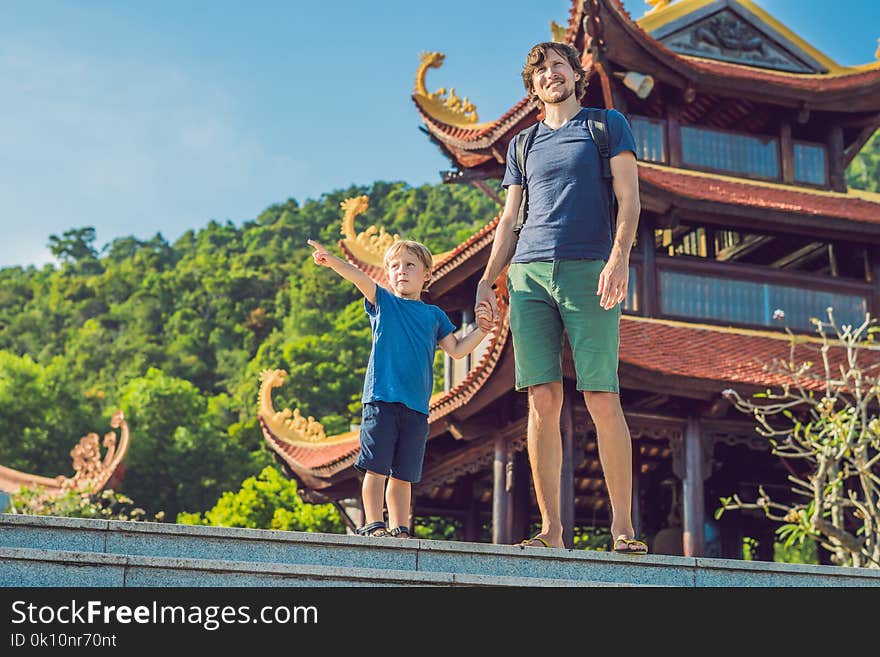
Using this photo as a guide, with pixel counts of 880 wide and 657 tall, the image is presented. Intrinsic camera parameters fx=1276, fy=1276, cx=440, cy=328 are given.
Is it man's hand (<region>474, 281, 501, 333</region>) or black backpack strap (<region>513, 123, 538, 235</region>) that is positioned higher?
black backpack strap (<region>513, 123, 538, 235</region>)

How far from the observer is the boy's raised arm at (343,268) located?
215 inches

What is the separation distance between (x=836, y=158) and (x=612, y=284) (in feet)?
40.4

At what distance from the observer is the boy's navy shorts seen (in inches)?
234

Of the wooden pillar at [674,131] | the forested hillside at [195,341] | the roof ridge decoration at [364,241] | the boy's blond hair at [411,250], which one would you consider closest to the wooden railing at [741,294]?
the wooden pillar at [674,131]

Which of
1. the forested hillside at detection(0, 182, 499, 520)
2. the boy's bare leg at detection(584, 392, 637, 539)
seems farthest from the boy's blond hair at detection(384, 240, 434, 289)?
the forested hillside at detection(0, 182, 499, 520)

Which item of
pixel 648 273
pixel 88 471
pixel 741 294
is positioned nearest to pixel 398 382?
pixel 648 273

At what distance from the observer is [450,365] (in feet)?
61.1

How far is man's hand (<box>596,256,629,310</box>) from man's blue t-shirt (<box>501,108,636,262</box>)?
0.61 feet

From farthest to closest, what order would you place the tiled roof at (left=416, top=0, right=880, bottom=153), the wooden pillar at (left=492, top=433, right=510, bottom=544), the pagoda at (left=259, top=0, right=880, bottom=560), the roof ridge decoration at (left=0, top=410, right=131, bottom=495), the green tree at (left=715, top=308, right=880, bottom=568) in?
the roof ridge decoration at (left=0, top=410, right=131, bottom=495)
the tiled roof at (left=416, top=0, right=880, bottom=153)
the wooden pillar at (left=492, top=433, right=510, bottom=544)
the pagoda at (left=259, top=0, right=880, bottom=560)
the green tree at (left=715, top=308, right=880, bottom=568)

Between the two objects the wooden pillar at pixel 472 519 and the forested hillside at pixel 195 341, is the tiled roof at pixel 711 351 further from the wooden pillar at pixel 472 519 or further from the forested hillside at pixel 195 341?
the forested hillside at pixel 195 341

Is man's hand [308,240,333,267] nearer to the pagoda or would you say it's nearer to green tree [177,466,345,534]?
the pagoda

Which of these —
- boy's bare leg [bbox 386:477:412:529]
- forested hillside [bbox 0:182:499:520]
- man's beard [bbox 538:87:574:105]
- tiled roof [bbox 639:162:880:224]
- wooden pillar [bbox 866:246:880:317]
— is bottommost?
boy's bare leg [bbox 386:477:412:529]
